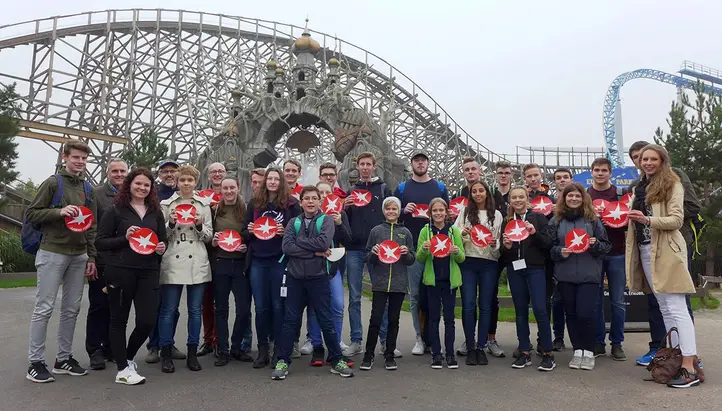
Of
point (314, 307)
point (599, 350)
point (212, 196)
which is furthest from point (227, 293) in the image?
point (599, 350)

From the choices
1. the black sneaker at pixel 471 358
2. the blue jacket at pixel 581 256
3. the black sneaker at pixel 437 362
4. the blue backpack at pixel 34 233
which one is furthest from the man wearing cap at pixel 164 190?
the blue jacket at pixel 581 256

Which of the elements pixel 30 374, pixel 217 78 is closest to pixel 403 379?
pixel 30 374

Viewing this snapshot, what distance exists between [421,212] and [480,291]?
943 millimetres

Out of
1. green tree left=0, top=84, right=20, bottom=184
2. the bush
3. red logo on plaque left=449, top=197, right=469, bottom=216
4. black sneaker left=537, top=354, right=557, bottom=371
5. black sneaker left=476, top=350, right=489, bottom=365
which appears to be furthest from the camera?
the bush

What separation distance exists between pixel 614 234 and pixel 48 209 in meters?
4.99

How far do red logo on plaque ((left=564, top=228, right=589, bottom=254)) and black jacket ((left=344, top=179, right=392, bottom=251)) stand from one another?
179 cm

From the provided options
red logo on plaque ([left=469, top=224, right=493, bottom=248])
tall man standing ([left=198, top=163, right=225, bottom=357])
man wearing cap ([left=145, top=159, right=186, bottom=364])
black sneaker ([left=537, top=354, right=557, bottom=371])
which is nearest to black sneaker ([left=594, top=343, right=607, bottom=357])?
black sneaker ([left=537, top=354, right=557, bottom=371])

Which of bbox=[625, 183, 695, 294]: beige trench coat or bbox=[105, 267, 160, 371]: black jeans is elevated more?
bbox=[625, 183, 695, 294]: beige trench coat

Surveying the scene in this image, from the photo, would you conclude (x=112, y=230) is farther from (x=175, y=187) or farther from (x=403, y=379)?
(x=403, y=379)

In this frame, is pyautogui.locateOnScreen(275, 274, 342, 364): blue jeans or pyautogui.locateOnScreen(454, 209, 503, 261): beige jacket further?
pyautogui.locateOnScreen(454, 209, 503, 261): beige jacket

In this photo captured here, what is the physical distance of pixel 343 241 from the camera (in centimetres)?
504

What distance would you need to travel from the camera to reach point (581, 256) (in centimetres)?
458

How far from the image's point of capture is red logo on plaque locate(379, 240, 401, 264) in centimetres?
452

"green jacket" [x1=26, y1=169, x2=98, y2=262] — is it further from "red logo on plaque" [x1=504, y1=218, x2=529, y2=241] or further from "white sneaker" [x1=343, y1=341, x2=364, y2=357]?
"red logo on plaque" [x1=504, y1=218, x2=529, y2=241]
